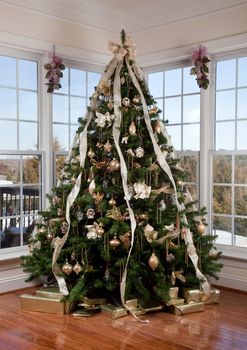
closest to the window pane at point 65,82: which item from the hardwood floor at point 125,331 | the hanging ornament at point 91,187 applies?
the hanging ornament at point 91,187

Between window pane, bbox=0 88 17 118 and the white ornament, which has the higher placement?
window pane, bbox=0 88 17 118

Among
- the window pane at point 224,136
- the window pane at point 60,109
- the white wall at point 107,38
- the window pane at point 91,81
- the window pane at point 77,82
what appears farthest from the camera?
the window pane at point 91,81

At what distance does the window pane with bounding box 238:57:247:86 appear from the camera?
165 inches

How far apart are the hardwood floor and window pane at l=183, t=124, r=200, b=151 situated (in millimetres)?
1645

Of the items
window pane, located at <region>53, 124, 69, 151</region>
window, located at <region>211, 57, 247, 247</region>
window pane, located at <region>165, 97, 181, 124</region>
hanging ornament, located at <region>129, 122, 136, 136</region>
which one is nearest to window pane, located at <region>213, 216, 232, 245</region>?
window, located at <region>211, 57, 247, 247</region>

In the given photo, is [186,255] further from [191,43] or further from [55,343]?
[191,43]

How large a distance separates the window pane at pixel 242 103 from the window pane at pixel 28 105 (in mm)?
1933

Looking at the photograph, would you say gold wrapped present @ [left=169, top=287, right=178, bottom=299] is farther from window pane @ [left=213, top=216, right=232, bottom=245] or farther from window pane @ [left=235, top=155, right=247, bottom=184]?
window pane @ [left=235, top=155, right=247, bottom=184]

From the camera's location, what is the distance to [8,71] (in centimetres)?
416

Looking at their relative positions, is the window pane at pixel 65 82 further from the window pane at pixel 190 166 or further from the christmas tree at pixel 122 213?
the window pane at pixel 190 166

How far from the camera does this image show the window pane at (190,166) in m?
4.55

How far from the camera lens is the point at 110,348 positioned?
2.84 m

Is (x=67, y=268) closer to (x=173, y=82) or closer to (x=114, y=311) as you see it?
(x=114, y=311)

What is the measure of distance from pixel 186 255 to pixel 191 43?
2090 mm
